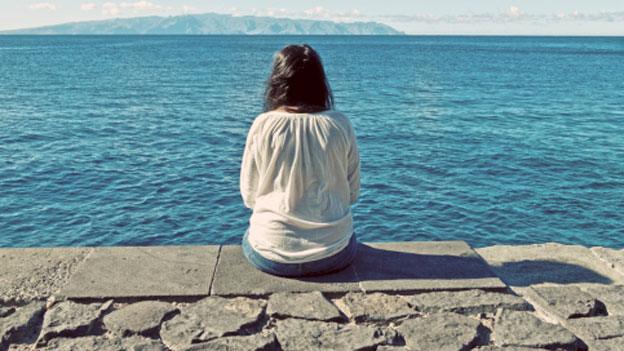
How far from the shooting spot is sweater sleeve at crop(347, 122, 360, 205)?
16.2 ft

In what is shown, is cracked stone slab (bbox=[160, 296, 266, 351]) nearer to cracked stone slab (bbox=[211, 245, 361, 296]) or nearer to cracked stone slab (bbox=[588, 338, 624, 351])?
cracked stone slab (bbox=[211, 245, 361, 296])

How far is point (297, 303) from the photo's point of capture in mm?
4648

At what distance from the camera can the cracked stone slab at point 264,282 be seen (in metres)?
4.83

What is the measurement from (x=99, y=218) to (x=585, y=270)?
37.4 ft

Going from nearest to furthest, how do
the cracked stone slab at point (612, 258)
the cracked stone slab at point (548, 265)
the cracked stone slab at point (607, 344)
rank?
the cracked stone slab at point (607, 344)
the cracked stone slab at point (548, 265)
the cracked stone slab at point (612, 258)

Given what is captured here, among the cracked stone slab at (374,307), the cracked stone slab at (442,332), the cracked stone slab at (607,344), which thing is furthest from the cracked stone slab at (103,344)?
the cracked stone slab at (607,344)

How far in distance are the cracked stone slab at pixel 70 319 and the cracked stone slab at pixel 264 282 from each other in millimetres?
849

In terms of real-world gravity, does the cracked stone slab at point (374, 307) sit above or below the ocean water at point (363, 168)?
above

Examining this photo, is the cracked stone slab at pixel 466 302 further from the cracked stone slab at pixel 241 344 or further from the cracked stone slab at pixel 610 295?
the cracked stone slab at pixel 241 344

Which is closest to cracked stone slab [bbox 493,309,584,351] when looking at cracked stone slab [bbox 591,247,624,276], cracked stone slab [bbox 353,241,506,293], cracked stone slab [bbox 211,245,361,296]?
cracked stone slab [bbox 353,241,506,293]

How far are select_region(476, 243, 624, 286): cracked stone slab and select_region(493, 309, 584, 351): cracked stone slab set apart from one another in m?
0.88

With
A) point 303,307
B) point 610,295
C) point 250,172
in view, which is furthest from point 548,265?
point 250,172

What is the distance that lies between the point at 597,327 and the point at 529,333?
0.54m

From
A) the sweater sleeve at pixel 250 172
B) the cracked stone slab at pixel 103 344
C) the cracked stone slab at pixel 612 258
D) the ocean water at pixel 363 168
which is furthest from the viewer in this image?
the ocean water at pixel 363 168
